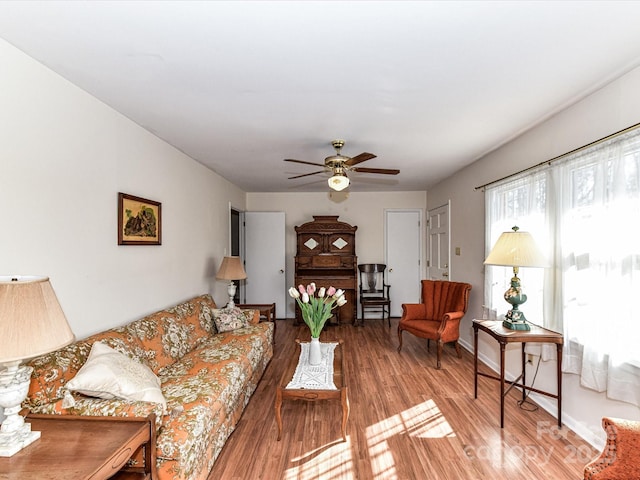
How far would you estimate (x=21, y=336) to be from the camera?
1150 millimetres

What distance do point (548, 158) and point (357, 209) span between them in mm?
3722

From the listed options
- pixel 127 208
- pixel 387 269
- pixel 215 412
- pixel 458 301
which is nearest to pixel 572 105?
pixel 458 301

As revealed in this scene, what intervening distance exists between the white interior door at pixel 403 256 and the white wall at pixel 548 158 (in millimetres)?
1593

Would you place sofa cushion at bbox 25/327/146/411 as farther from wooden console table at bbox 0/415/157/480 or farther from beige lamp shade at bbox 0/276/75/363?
beige lamp shade at bbox 0/276/75/363

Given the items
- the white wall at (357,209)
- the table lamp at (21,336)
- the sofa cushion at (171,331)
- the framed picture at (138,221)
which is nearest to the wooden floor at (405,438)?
the sofa cushion at (171,331)

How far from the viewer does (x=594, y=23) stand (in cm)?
151

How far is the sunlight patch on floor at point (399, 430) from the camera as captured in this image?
2100mm

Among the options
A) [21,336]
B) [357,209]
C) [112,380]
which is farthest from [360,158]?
[357,209]

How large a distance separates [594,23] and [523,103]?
898 mm

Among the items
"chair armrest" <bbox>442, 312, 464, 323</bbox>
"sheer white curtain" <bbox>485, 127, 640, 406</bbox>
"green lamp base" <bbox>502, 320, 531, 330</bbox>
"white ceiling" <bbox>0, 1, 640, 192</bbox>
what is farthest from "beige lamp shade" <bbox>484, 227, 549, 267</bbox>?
"chair armrest" <bbox>442, 312, 464, 323</bbox>

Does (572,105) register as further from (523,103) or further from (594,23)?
(594,23)

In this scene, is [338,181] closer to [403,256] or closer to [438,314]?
[438,314]

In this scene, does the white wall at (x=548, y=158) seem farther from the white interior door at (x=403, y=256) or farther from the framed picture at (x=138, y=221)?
the framed picture at (x=138, y=221)

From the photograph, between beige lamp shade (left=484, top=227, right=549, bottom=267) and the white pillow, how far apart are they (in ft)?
8.20
